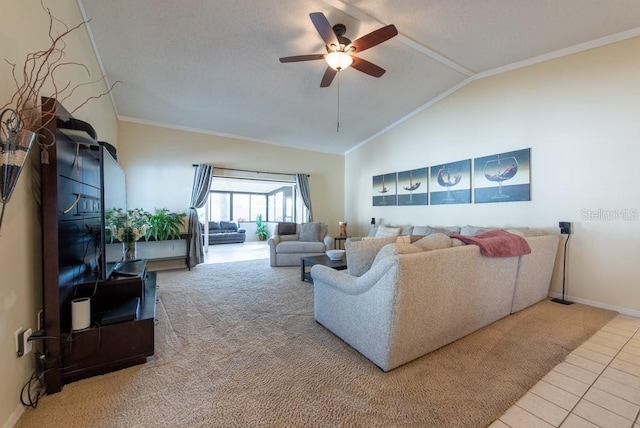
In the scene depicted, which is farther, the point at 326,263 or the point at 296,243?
the point at 296,243

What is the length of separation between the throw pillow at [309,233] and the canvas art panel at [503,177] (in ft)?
10.1

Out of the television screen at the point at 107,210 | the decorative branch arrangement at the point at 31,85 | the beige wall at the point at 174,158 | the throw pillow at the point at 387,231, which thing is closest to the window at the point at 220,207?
the beige wall at the point at 174,158

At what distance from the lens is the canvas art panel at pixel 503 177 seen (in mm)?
3578

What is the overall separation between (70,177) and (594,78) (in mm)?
5348

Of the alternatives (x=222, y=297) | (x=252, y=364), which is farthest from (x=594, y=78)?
(x=222, y=297)

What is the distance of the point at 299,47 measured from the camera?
312 centimetres

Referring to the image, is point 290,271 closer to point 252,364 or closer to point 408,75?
point 252,364

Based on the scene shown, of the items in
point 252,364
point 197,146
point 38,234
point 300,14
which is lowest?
point 252,364

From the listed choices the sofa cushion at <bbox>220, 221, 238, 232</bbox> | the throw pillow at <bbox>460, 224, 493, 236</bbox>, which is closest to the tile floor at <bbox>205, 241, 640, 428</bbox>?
the throw pillow at <bbox>460, 224, 493, 236</bbox>

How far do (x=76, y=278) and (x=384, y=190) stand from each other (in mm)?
5334

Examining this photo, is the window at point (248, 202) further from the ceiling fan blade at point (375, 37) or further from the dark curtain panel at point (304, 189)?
the ceiling fan blade at point (375, 37)

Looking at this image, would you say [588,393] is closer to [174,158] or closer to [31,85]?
[31,85]

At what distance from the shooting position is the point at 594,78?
3012 mm

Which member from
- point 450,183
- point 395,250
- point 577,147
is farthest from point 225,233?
point 577,147
